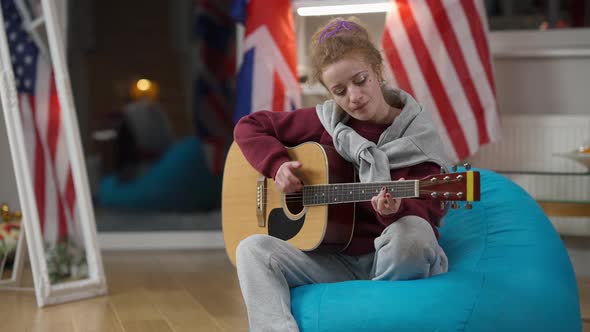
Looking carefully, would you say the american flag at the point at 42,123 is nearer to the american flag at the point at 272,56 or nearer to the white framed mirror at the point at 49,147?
the white framed mirror at the point at 49,147

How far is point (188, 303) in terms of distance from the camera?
2830mm

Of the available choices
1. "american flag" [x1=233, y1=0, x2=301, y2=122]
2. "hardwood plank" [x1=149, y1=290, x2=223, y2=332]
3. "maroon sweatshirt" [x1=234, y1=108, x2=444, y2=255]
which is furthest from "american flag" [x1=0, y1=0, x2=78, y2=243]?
"maroon sweatshirt" [x1=234, y1=108, x2=444, y2=255]

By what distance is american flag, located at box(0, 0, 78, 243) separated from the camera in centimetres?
319

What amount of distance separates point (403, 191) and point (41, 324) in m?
1.44

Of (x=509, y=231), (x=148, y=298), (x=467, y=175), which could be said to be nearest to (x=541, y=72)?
(x=509, y=231)

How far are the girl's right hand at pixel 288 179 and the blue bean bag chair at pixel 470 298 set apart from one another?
271 mm

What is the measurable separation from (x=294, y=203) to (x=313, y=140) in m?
0.21

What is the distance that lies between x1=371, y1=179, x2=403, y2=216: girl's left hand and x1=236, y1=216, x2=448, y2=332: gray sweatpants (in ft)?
0.24

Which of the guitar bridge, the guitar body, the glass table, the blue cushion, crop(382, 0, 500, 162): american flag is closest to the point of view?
the guitar body

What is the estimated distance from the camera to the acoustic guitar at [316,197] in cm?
161

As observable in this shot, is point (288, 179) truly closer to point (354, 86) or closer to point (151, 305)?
point (354, 86)

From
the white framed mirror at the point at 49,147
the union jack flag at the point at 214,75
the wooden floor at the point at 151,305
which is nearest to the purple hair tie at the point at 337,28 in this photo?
the wooden floor at the point at 151,305

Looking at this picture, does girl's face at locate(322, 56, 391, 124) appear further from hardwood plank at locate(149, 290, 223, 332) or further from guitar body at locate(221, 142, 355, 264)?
hardwood plank at locate(149, 290, 223, 332)

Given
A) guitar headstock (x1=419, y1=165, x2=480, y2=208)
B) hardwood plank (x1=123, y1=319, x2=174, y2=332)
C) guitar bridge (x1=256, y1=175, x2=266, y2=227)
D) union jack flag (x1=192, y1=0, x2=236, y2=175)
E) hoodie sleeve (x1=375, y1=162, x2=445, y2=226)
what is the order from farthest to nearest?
union jack flag (x1=192, y1=0, x2=236, y2=175) → hardwood plank (x1=123, y1=319, x2=174, y2=332) → guitar bridge (x1=256, y1=175, x2=266, y2=227) → hoodie sleeve (x1=375, y1=162, x2=445, y2=226) → guitar headstock (x1=419, y1=165, x2=480, y2=208)
